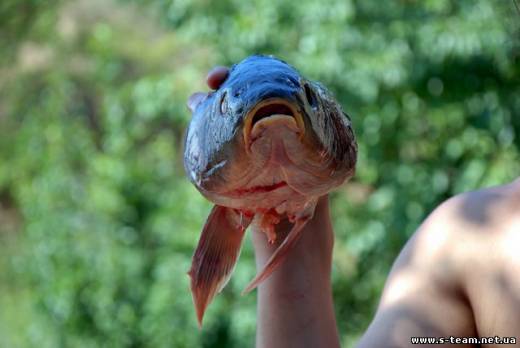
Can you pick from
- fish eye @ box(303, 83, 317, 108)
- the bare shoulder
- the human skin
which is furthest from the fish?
the bare shoulder

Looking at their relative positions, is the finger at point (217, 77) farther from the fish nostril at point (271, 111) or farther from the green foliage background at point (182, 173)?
the green foliage background at point (182, 173)

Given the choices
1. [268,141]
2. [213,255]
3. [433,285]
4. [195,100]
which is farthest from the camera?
[433,285]

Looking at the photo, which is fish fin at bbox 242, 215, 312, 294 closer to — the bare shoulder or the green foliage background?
the bare shoulder

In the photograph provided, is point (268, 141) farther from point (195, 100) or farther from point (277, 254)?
point (195, 100)

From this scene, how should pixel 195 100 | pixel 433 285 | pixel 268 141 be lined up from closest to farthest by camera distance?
pixel 268 141
pixel 195 100
pixel 433 285

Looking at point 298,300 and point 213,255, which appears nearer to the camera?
point 213,255

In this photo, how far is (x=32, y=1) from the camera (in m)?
5.76

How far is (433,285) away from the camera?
4.72 feet

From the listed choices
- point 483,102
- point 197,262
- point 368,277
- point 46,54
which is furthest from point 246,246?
point 46,54

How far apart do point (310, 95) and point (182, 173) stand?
3.07m

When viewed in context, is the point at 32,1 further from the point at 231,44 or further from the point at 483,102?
the point at 483,102

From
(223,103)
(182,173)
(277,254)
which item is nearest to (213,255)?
(277,254)

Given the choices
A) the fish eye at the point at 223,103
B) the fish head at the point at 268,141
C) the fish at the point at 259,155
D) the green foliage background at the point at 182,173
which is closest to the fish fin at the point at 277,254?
the fish at the point at 259,155

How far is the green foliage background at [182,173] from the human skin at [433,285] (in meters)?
1.77
